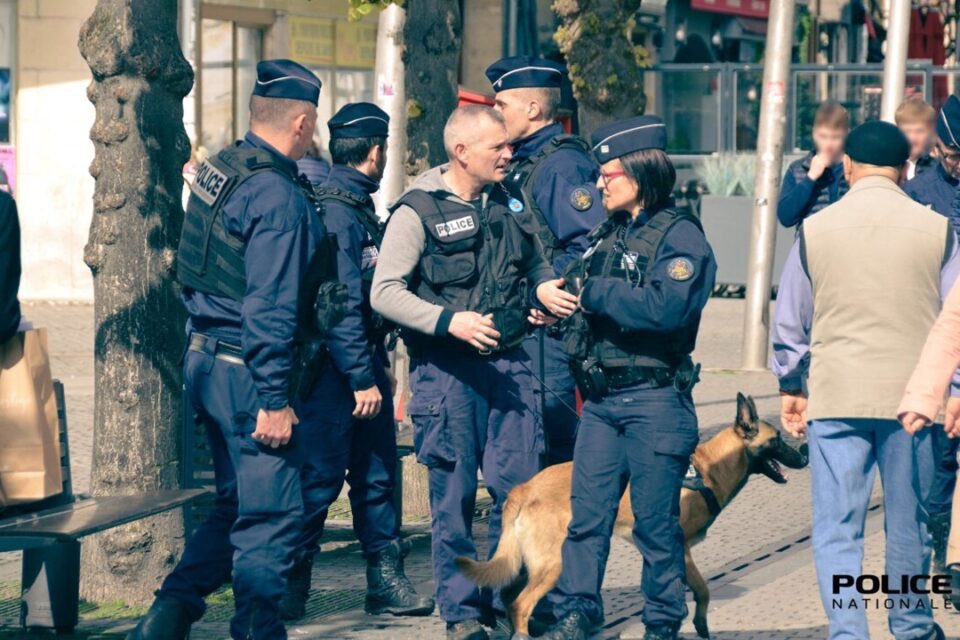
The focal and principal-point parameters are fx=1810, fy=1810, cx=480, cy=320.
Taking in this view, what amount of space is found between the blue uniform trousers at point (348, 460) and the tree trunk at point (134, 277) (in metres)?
0.77

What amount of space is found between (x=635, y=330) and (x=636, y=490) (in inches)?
21.8

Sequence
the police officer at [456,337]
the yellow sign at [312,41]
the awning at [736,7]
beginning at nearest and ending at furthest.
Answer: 1. the police officer at [456,337]
2. the yellow sign at [312,41]
3. the awning at [736,7]

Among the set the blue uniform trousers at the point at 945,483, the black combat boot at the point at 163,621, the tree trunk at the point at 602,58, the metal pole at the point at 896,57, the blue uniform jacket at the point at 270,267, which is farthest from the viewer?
the metal pole at the point at 896,57

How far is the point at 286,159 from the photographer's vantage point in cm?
600

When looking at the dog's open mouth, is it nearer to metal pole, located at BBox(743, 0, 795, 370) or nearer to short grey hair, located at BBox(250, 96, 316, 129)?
short grey hair, located at BBox(250, 96, 316, 129)

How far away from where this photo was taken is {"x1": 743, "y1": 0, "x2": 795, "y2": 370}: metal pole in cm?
1468

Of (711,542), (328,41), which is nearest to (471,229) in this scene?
(711,542)

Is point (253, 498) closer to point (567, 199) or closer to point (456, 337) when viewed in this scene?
point (456, 337)

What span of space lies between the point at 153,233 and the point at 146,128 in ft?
1.36

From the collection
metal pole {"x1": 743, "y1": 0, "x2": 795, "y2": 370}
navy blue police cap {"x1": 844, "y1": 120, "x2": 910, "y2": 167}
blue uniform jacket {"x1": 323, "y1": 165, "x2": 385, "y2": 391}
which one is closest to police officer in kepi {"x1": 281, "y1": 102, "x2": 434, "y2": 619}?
blue uniform jacket {"x1": 323, "y1": 165, "x2": 385, "y2": 391}

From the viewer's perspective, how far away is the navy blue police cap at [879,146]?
5848 millimetres

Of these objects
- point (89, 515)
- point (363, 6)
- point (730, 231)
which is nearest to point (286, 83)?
point (89, 515)

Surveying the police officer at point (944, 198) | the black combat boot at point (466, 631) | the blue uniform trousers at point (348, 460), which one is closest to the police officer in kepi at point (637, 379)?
the black combat boot at point (466, 631)

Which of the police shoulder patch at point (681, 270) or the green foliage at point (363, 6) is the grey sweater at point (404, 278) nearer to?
the police shoulder patch at point (681, 270)
